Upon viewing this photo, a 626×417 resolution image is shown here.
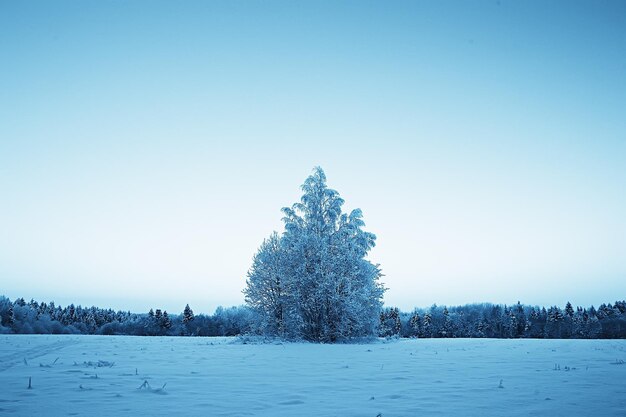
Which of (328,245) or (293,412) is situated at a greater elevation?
(328,245)

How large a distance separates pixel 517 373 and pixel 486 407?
463 cm

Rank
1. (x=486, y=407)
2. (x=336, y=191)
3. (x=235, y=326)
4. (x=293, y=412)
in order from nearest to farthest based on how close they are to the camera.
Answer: (x=293, y=412), (x=486, y=407), (x=336, y=191), (x=235, y=326)

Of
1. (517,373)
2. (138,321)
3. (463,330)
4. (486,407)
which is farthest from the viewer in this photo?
(463,330)

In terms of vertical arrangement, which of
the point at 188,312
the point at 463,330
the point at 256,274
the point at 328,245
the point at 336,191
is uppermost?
the point at 336,191

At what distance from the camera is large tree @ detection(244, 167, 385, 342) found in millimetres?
27984

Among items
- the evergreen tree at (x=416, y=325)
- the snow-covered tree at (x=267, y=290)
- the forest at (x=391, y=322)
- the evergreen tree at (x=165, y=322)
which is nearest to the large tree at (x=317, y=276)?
the snow-covered tree at (x=267, y=290)

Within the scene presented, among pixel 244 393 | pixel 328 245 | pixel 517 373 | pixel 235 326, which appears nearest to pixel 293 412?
pixel 244 393

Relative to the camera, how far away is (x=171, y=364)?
A: 10664 mm

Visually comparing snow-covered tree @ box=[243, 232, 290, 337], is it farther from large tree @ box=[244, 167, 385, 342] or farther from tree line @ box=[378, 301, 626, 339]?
tree line @ box=[378, 301, 626, 339]

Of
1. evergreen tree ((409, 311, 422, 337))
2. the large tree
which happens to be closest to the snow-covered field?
the large tree

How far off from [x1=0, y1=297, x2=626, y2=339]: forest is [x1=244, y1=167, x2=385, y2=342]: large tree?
44.2m

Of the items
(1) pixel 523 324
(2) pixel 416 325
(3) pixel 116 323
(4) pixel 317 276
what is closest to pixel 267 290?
(4) pixel 317 276

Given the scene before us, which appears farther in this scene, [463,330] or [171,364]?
[463,330]

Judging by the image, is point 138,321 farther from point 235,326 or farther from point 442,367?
point 442,367
